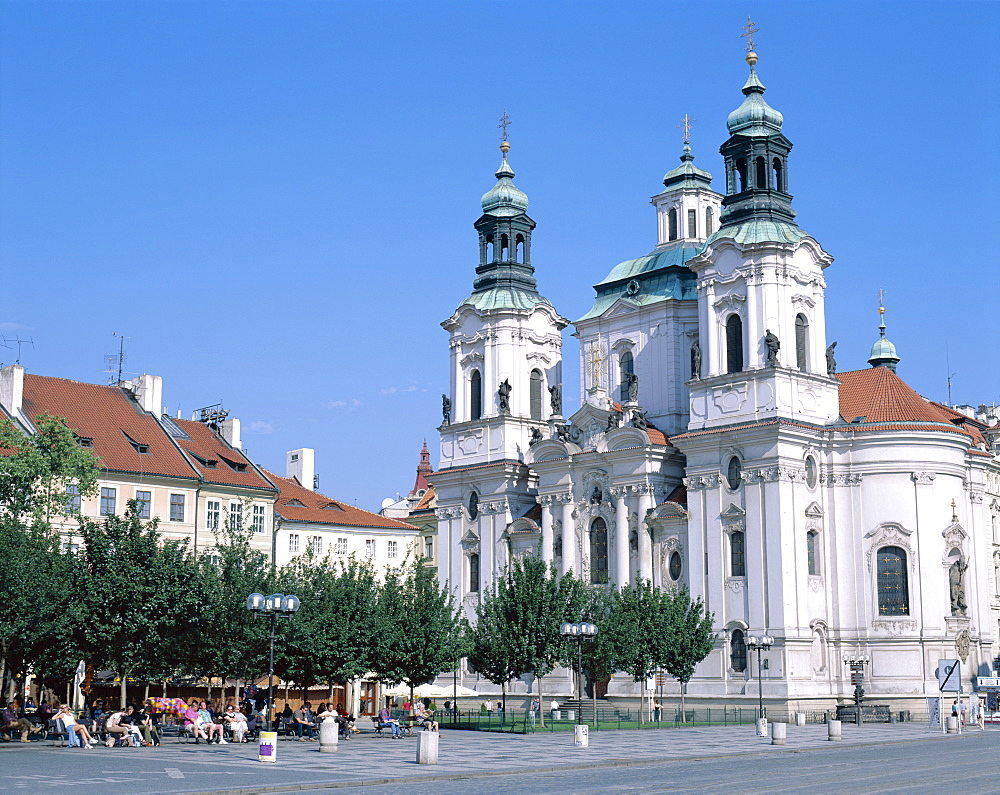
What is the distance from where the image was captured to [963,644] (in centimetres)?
6475

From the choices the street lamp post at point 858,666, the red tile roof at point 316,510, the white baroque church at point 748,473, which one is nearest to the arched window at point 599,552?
the white baroque church at point 748,473

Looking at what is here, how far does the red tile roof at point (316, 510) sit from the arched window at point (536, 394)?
12866 mm

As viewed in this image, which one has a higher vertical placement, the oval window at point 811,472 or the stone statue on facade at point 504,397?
the stone statue on facade at point 504,397

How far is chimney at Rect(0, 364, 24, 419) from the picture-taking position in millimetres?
65375

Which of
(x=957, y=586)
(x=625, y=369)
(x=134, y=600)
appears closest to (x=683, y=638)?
(x=957, y=586)

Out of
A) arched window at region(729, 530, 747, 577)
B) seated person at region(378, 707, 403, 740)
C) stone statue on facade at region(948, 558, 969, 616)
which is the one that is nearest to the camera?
seated person at region(378, 707, 403, 740)

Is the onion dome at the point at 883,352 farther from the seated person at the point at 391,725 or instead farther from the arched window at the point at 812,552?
the seated person at the point at 391,725

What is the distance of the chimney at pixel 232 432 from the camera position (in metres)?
78.2

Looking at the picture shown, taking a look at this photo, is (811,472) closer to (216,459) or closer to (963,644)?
(963,644)

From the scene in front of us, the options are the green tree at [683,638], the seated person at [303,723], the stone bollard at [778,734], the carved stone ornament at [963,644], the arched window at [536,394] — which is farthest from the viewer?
the arched window at [536,394]

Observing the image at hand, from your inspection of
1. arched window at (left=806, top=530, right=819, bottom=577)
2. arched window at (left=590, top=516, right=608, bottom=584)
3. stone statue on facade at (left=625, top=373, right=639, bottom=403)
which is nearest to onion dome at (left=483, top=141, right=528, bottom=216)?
stone statue on facade at (left=625, top=373, right=639, bottom=403)

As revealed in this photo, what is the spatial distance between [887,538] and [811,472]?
495 centimetres

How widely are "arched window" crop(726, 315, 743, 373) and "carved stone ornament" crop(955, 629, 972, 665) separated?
17063mm

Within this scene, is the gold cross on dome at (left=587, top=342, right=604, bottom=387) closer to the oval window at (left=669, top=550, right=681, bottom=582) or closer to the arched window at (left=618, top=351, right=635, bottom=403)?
the arched window at (left=618, top=351, right=635, bottom=403)
